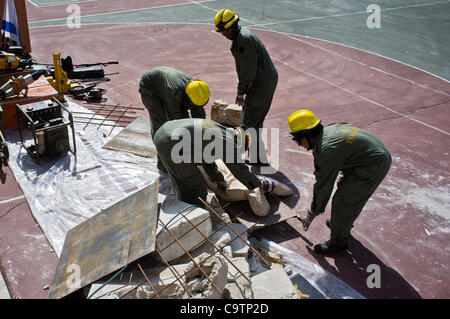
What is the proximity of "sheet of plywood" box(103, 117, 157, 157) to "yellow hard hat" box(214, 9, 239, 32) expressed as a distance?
2.49m

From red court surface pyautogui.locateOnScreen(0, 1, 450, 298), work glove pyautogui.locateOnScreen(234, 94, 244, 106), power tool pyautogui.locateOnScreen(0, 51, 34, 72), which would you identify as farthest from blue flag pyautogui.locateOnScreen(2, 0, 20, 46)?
work glove pyautogui.locateOnScreen(234, 94, 244, 106)

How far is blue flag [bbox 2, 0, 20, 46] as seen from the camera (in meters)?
10.9

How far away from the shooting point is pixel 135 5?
59.0 ft

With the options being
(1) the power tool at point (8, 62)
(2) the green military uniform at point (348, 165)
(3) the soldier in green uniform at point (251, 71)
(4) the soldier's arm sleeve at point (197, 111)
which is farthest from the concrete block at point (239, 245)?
(1) the power tool at point (8, 62)

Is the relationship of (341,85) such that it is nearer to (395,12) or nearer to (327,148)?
(327,148)

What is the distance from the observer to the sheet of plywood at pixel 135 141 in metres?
7.43

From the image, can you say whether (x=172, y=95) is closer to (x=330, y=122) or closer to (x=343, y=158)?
(x=343, y=158)

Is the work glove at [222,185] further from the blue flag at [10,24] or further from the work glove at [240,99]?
the blue flag at [10,24]

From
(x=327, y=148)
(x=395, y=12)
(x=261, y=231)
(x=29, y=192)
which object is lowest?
(x=261, y=231)

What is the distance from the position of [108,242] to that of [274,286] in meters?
1.98

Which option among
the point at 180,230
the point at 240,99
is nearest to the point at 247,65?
the point at 240,99

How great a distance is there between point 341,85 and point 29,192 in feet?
27.0

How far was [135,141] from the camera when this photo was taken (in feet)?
25.2
